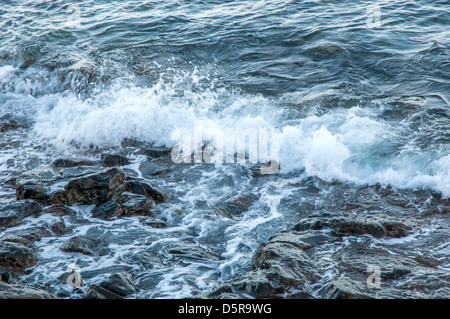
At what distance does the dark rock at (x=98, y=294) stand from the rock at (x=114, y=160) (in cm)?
340

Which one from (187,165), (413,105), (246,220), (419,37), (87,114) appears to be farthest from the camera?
(419,37)

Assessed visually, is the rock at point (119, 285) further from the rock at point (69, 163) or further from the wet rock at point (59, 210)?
the rock at point (69, 163)

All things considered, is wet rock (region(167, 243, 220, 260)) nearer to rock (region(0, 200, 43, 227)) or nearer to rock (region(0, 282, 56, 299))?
rock (region(0, 282, 56, 299))

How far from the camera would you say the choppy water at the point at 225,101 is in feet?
18.0

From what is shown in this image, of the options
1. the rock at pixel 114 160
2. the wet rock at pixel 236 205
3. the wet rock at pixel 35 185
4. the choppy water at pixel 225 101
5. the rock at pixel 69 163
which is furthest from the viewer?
the rock at pixel 114 160

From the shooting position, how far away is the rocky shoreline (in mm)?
4082

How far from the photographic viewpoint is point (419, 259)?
15.3 feet

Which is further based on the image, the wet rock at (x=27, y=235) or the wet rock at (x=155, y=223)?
the wet rock at (x=155, y=223)

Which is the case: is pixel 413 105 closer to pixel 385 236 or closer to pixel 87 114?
pixel 385 236

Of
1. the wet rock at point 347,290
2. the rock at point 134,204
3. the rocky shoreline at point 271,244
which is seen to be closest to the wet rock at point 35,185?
the rocky shoreline at point 271,244

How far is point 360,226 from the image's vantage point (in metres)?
5.12

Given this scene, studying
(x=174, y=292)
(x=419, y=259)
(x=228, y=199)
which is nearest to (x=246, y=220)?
(x=228, y=199)

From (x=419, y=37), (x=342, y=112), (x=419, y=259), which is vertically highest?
(x=419, y=37)
